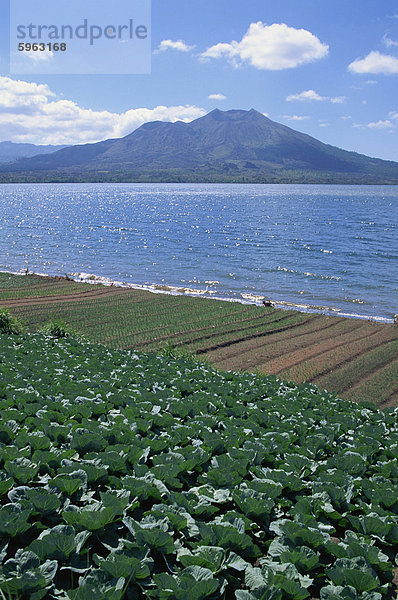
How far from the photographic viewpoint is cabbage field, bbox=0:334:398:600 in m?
3.78

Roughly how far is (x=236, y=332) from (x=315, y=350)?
14.5 feet

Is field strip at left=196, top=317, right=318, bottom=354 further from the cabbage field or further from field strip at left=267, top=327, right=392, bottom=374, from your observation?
the cabbage field

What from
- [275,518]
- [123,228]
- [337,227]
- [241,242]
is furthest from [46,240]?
[275,518]

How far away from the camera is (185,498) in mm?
4941

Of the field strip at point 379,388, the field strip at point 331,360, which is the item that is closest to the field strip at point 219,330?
the field strip at point 331,360

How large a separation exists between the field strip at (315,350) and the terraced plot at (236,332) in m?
0.04

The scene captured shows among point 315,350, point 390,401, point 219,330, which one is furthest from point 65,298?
point 390,401

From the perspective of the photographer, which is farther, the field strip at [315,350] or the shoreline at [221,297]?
the shoreline at [221,297]

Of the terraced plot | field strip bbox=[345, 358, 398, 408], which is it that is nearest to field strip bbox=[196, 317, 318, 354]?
the terraced plot

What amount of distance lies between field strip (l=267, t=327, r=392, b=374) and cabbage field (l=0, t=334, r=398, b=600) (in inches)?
443

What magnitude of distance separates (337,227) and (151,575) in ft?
329

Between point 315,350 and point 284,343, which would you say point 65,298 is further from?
point 315,350

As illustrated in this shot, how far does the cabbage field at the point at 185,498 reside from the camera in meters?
3.78

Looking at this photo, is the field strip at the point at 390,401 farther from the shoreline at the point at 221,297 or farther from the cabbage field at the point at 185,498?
the shoreline at the point at 221,297
